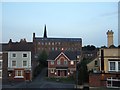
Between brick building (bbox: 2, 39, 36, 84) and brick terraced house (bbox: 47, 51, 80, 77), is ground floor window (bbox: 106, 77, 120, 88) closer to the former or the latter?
brick building (bbox: 2, 39, 36, 84)

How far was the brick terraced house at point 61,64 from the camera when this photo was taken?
125ft

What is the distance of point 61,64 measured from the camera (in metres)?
38.8

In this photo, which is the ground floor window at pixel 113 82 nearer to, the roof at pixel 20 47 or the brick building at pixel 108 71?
the brick building at pixel 108 71

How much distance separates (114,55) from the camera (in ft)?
70.4

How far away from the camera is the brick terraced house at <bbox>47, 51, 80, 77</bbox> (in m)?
38.0

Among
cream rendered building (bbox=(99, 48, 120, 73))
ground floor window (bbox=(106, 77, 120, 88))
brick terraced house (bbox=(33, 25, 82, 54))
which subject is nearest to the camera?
ground floor window (bbox=(106, 77, 120, 88))

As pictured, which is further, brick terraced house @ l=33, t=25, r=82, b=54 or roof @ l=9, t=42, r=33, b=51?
brick terraced house @ l=33, t=25, r=82, b=54

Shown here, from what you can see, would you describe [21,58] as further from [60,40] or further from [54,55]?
[60,40]

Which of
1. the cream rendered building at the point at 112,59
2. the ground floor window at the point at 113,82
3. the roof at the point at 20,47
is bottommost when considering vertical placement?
the ground floor window at the point at 113,82

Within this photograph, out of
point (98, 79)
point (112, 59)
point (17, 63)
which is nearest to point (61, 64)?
point (17, 63)

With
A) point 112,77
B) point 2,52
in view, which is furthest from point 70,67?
point 112,77

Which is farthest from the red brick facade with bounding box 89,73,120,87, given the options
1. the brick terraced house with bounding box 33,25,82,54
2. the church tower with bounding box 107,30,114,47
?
the brick terraced house with bounding box 33,25,82,54

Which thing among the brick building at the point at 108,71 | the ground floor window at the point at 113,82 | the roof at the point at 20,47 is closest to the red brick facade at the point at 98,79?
the brick building at the point at 108,71

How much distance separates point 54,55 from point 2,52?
30.2 feet
